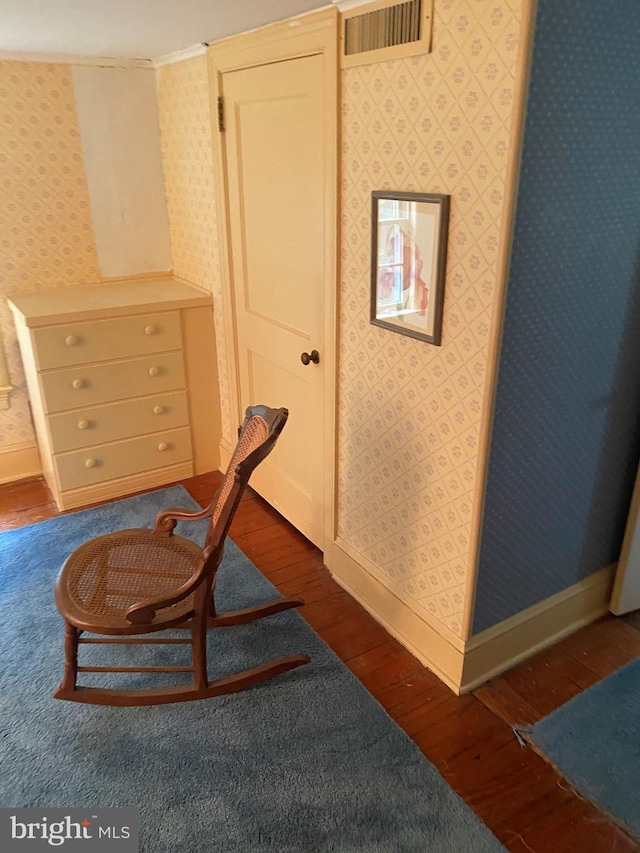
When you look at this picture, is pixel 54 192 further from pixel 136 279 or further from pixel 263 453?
pixel 263 453

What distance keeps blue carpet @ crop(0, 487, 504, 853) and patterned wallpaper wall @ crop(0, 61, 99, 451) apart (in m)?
1.55

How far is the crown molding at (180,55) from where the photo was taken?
8.59ft

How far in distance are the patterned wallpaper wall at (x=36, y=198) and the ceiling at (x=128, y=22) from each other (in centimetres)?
18

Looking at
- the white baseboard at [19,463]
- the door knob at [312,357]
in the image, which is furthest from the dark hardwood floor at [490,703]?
the white baseboard at [19,463]

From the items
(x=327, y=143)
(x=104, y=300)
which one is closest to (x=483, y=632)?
(x=327, y=143)

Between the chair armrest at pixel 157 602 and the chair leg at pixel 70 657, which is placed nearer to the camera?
the chair armrest at pixel 157 602

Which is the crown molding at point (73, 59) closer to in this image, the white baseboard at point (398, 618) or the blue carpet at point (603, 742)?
the white baseboard at point (398, 618)

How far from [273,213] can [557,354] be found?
4.09 ft

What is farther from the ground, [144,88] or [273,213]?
[144,88]

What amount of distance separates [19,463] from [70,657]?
1706 millimetres

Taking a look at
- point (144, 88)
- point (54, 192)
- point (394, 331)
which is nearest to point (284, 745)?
point (394, 331)

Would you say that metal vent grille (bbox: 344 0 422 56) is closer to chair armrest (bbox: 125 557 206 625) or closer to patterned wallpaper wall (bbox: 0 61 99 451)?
chair armrest (bbox: 125 557 206 625)

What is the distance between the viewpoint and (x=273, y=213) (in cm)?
243

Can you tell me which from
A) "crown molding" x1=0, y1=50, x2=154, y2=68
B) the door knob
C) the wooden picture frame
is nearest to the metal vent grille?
the wooden picture frame
